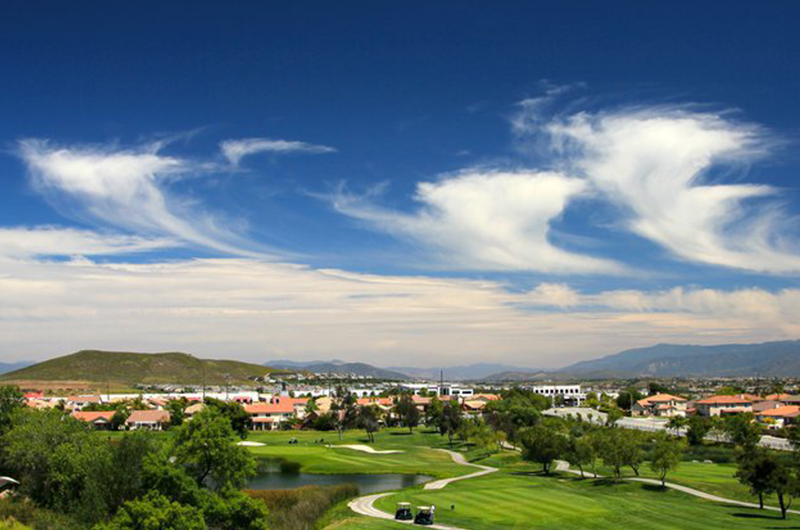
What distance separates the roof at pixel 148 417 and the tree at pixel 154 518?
129m

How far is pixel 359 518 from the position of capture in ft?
177

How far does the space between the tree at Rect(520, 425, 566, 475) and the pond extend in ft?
38.5

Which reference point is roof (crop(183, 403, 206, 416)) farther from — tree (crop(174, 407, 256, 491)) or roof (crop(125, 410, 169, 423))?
tree (crop(174, 407, 256, 491))

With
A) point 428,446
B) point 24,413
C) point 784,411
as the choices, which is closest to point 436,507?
point 24,413

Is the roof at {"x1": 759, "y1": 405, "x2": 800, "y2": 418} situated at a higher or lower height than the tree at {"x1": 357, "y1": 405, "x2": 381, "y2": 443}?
higher

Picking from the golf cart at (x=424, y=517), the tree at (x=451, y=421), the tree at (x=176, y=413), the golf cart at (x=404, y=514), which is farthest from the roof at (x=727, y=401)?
the golf cart at (x=424, y=517)

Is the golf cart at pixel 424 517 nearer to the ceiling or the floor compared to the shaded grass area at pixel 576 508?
nearer to the ceiling

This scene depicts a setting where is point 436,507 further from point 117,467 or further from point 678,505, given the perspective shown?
point 117,467

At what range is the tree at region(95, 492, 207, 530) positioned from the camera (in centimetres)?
3412

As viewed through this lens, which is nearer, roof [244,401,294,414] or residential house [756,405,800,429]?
residential house [756,405,800,429]

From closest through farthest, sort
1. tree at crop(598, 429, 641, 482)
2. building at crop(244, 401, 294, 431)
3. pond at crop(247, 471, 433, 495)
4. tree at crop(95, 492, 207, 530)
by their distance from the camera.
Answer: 1. tree at crop(95, 492, 207, 530)
2. tree at crop(598, 429, 641, 482)
3. pond at crop(247, 471, 433, 495)
4. building at crop(244, 401, 294, 431)

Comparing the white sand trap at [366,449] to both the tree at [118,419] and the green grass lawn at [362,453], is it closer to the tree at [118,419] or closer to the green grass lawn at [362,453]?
the green grass lawn at [362,453]

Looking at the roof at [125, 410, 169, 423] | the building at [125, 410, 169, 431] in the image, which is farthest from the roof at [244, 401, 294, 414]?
the building at [125, 410, 169, 431]

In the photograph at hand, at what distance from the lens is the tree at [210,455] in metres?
45.1
